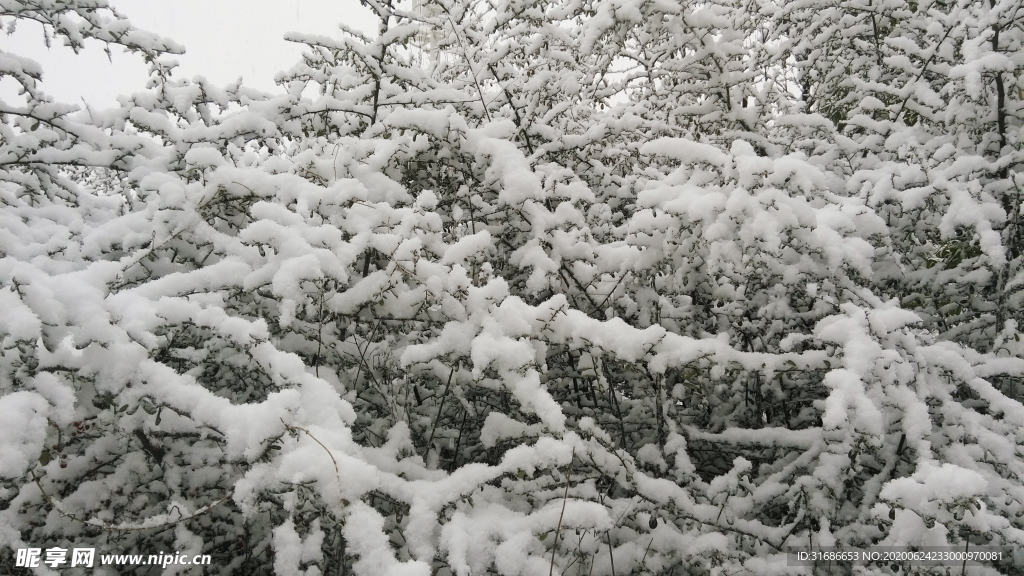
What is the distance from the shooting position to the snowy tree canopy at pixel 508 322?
138 centimetres

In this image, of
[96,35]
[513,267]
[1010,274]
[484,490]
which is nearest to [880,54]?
[1010,274]

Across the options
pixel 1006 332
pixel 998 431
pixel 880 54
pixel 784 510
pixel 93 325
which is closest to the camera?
pixel 93 325

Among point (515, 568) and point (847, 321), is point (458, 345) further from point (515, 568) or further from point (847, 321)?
point (847, 321)

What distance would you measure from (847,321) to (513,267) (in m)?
1.41

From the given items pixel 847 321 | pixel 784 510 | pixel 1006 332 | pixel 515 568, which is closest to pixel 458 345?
pixel 515 568

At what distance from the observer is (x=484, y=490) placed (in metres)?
1.75

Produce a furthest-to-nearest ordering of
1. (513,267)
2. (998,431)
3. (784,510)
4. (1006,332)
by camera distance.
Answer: (513,267) < (784,510) < (1006,332) < (998,431)

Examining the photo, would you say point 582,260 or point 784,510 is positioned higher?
point 582,260

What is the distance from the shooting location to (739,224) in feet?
5.68

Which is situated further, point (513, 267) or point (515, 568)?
point (513, 267)

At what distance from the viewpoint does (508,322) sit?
1659mm

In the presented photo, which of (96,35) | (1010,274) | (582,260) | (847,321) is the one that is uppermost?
(96,35)

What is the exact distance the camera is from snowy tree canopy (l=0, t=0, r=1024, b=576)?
4.52 ft

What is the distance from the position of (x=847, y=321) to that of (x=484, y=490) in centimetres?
136
